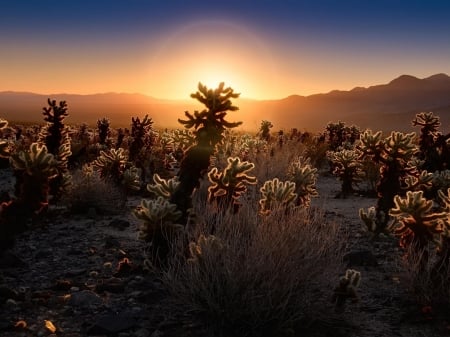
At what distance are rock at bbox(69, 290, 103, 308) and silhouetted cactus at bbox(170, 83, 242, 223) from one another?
4.89 ft

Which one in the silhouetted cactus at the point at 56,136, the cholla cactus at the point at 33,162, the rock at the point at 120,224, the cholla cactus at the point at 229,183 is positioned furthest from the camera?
the silhouetted cactus at the point at 56,136

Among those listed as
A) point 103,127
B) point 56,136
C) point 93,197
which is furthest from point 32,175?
point 103,127

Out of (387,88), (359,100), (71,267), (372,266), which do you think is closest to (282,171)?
(372,266)

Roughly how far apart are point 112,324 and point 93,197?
5.41 m

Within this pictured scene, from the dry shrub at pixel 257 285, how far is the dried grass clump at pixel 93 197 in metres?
4.99

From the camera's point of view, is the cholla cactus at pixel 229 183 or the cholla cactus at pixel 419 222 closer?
the cholla cactus at pixel 419 222

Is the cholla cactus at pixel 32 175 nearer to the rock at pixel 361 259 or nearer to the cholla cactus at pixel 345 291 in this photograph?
the cholla cactus at pixel 345 291

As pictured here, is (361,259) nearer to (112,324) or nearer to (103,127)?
(112,324)

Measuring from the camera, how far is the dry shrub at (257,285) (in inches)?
188

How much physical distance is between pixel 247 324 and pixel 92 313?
152 centimetres

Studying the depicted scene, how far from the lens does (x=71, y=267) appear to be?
659 cm

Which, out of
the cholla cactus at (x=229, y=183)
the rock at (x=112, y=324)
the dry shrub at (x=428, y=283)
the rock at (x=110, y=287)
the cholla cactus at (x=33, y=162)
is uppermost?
the cholla cactus at (x=33, y=162)

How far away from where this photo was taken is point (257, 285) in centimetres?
488

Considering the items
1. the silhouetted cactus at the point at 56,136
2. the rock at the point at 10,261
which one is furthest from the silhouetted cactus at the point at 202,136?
the silhouetted cactus at the point at 56,136
